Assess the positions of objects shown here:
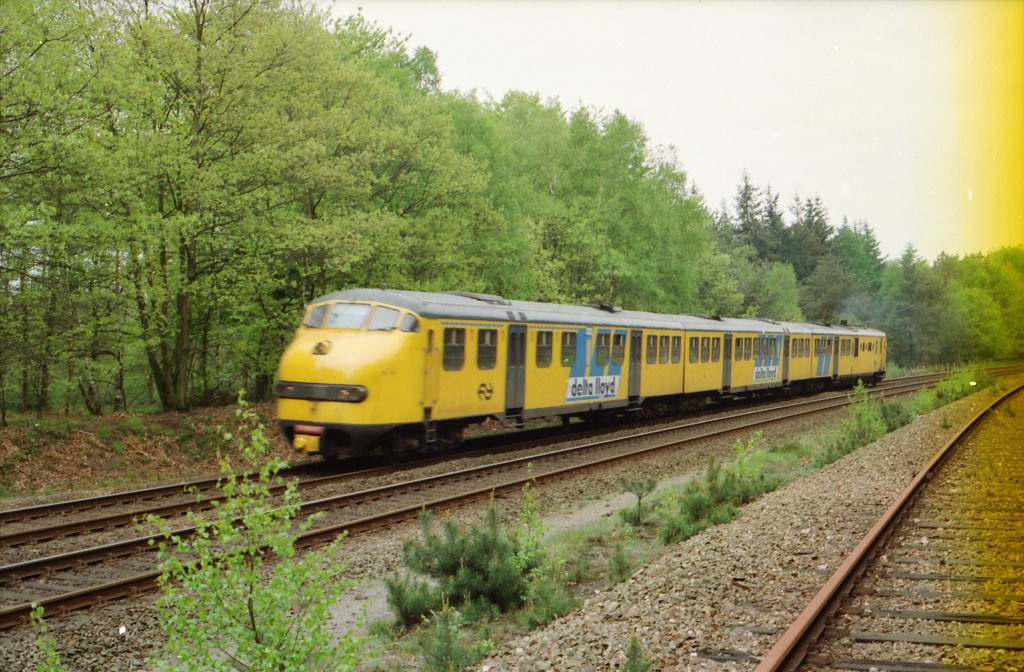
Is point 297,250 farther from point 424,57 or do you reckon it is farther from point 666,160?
point 666,160

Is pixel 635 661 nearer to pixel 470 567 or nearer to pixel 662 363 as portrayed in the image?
pixel 470 567

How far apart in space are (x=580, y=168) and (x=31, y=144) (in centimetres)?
2978

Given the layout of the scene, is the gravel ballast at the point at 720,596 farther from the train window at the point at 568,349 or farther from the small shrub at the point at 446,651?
the train window at the point at 568,349

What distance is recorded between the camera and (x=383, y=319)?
1451cm

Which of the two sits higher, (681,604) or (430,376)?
(430,376)

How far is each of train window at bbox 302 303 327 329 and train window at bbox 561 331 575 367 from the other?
18.5 ft

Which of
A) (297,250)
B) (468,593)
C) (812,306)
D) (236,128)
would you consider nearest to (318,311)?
(297,250)

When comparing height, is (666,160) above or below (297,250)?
above

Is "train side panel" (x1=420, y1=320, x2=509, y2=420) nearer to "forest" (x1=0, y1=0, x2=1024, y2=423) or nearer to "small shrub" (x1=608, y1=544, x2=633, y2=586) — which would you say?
"forest" (x1=0, y1=0, x2=1024, y2=423)

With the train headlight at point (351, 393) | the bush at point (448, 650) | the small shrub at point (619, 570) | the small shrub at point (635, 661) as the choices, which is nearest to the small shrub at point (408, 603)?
the bush at point (448, 650)

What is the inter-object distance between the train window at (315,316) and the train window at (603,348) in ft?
23.7

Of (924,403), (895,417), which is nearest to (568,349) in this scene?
(895,417)

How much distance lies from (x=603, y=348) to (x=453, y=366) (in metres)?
5.89

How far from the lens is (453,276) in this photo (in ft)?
81.9
